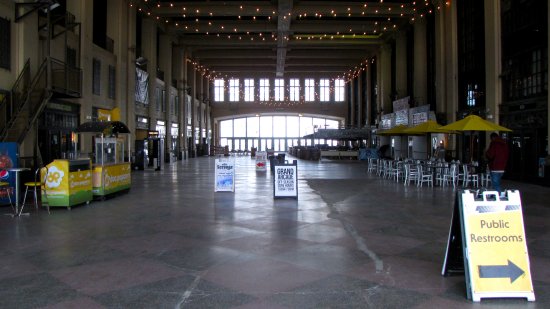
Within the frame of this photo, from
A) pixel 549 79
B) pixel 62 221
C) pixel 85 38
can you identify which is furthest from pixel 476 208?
pixel 85 38

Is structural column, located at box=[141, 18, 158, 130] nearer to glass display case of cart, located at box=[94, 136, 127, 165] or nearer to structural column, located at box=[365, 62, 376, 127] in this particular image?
glass display case of cart, located at box=[94, 136, 127, 165]

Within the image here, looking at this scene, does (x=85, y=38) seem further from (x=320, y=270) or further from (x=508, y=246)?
(x=508, y=246)

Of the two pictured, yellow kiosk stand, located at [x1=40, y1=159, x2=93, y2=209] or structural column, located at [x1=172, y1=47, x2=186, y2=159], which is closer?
yellow kiosk stand, located at [x1=40, y1=159, x2=93, y2=209]

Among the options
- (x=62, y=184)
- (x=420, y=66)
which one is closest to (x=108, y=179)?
(x=62, y=184)

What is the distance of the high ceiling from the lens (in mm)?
29906

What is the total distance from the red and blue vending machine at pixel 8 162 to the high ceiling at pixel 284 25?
1876 centimetres

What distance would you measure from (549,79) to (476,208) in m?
13.3

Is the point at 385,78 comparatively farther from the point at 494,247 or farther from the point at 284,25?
the point at 494,247

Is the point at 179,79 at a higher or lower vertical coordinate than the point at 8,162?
higher

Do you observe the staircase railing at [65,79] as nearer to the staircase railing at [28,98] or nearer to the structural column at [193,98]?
the staircase railing at [28,98]

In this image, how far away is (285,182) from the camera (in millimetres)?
12000

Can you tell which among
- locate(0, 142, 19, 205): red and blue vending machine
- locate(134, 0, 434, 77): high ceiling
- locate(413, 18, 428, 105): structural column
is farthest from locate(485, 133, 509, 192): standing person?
locate(134, 0, 434, 77): high ceiling

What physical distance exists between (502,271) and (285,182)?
25.5ft

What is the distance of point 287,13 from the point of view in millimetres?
30156
